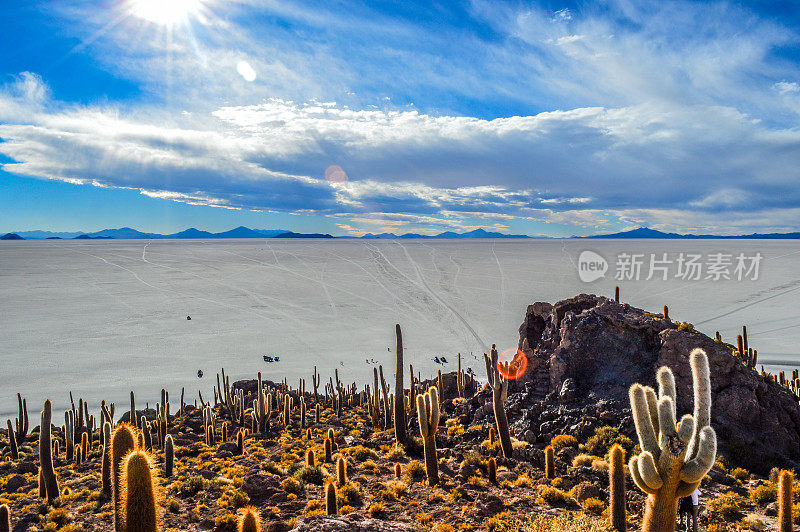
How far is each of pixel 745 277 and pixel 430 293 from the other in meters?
78.0

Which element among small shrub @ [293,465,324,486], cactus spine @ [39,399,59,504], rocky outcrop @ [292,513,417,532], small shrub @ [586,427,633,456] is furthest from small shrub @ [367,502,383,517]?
cactus spine @ [39,399,59,504]

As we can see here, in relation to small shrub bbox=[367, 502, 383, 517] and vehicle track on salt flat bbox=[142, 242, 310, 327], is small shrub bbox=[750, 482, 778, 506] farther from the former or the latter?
vehicle track on salt flat bbox=[142, 242, 310, 327]

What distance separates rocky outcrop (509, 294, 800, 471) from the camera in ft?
53.9

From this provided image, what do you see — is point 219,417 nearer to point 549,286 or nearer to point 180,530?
point 180,530

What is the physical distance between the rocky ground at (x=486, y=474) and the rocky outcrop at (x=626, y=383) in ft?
0.20

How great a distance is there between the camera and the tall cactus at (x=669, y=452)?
759 cm

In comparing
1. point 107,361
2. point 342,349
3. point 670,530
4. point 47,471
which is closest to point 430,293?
point 342,349

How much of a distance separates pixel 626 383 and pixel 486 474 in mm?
6607

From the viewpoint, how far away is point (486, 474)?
57.5 ft

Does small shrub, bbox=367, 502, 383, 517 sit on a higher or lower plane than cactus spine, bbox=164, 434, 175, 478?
higher

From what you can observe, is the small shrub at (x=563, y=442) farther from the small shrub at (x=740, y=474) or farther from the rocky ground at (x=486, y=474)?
the small shrub at (x=740, y=474)

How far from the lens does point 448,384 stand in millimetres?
38500

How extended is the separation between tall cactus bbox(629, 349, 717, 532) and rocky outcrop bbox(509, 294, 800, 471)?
10.3 m

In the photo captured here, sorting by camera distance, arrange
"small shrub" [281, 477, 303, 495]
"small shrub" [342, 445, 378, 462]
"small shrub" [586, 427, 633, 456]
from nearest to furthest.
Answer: "small shrub" [281, 477, 303, 495], "small shrub" [586, 427, 633, 456], "small shrub" [342, 445, 378, 462]
